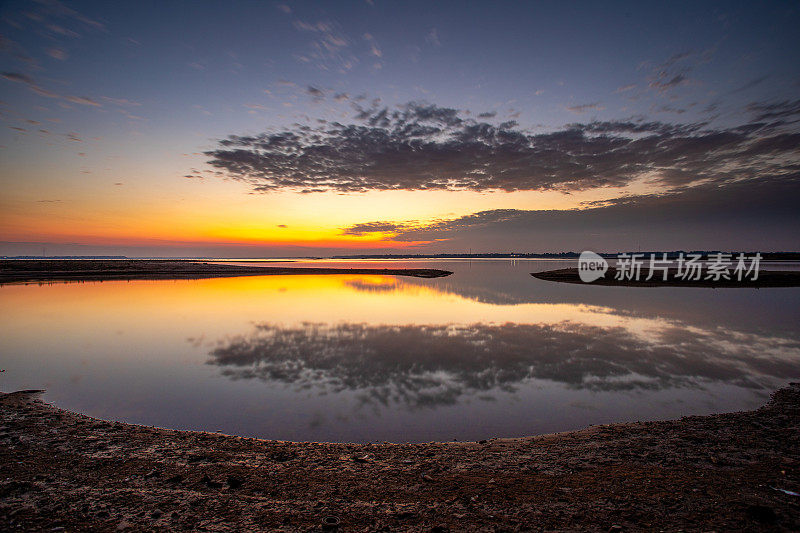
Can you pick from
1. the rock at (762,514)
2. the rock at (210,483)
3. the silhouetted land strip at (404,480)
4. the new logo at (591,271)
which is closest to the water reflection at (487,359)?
the silhouetted land strip at (404,480)

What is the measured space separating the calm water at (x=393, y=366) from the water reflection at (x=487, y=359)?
3.5 inches

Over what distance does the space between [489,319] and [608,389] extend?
12272mm

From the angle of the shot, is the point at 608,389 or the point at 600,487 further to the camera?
the point at 608,389

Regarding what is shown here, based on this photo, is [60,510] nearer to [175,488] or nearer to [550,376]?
[175,488]

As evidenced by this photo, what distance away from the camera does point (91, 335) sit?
18.4 m

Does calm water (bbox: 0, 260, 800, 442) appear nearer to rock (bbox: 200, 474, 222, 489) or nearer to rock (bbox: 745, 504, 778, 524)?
rock (bbox: 200, 474, 222, 489)

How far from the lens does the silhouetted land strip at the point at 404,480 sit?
500 cm

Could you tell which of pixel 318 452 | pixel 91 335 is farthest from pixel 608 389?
pixel 91 335

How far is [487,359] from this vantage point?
47.6 feet

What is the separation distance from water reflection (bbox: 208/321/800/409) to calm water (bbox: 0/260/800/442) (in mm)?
90

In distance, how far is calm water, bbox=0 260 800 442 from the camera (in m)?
9.46

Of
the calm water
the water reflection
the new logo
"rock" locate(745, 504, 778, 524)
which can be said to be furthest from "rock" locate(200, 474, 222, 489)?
the new logo

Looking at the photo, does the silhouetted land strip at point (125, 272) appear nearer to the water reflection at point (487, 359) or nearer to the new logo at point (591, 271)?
the new logo at point (591, 271)

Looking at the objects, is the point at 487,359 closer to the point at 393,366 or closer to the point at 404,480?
the point at 393,366
